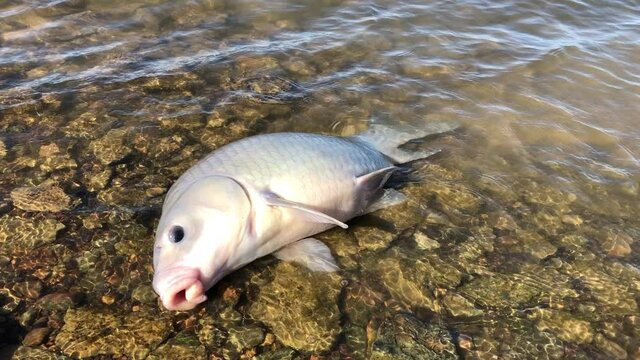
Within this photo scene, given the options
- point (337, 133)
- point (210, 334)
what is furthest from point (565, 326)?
point (337, 133)

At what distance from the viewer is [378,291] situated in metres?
4.67

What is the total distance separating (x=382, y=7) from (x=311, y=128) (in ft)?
17.9

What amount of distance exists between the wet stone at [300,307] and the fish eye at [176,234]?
0.89 meters

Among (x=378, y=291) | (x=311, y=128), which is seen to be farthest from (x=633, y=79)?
(x=378, y=291)

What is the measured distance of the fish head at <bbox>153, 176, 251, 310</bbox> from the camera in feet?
12.9

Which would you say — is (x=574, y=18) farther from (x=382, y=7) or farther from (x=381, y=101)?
(x=381, y=101)

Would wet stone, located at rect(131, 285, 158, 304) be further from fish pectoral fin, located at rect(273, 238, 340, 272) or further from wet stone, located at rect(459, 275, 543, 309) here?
wet stone, located at rect(459, 275, 543, 309)

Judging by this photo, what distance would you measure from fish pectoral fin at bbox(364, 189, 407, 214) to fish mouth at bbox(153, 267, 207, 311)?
7.04 ft

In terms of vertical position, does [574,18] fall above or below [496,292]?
above

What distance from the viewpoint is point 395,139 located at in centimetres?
648

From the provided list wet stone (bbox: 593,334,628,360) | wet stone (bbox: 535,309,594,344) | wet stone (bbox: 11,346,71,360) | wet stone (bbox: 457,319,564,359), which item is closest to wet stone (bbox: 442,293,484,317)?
wet stone (bbox: 457,319,564,359)

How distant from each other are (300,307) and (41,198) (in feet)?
9.82

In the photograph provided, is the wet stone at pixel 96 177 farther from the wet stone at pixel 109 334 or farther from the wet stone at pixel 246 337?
the wet stone at pixel 246 337

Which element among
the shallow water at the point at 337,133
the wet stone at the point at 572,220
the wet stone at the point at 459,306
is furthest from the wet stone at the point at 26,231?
the wet stone at the point at 572,220
